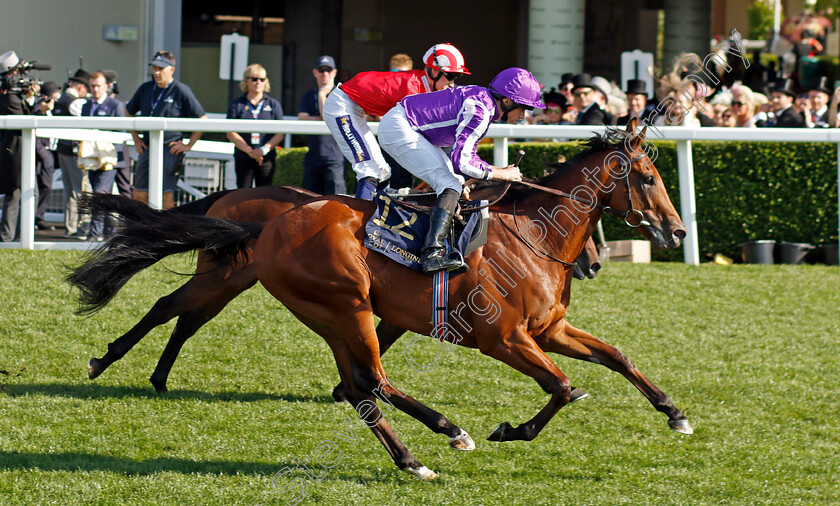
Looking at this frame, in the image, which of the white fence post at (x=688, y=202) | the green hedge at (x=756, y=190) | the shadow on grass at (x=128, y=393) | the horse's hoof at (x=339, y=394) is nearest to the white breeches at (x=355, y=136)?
the horse's hoof at (x=339, y=394)

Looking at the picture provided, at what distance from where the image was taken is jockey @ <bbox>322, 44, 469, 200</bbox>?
5516 millimetres

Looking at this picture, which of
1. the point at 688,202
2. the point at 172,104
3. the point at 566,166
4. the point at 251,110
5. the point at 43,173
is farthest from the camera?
the point at 43,173

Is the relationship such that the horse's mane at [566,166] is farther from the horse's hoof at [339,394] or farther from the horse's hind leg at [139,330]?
the horse's hind leg at [139,330]

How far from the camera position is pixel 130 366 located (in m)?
6.01

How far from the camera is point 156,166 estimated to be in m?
7.96

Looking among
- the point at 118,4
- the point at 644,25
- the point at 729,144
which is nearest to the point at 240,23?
the point at 118,4

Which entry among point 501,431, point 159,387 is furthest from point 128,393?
point 501,431

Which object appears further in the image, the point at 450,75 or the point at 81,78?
the point at 81,78

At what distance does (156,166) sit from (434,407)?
3.55 metres

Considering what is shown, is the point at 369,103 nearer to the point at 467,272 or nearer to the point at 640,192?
the point at 467,272

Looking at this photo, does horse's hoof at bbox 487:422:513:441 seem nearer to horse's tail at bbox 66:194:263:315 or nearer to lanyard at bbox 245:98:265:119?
horse's tail at bbox 66:194:263:315

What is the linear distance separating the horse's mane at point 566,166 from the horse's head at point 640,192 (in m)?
0.06

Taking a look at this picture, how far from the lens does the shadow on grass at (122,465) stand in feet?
14.6

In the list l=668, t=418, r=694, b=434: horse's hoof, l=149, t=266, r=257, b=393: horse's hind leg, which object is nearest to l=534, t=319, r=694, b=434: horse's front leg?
l=668, t=418, r=694, b=434: horse's hoof
